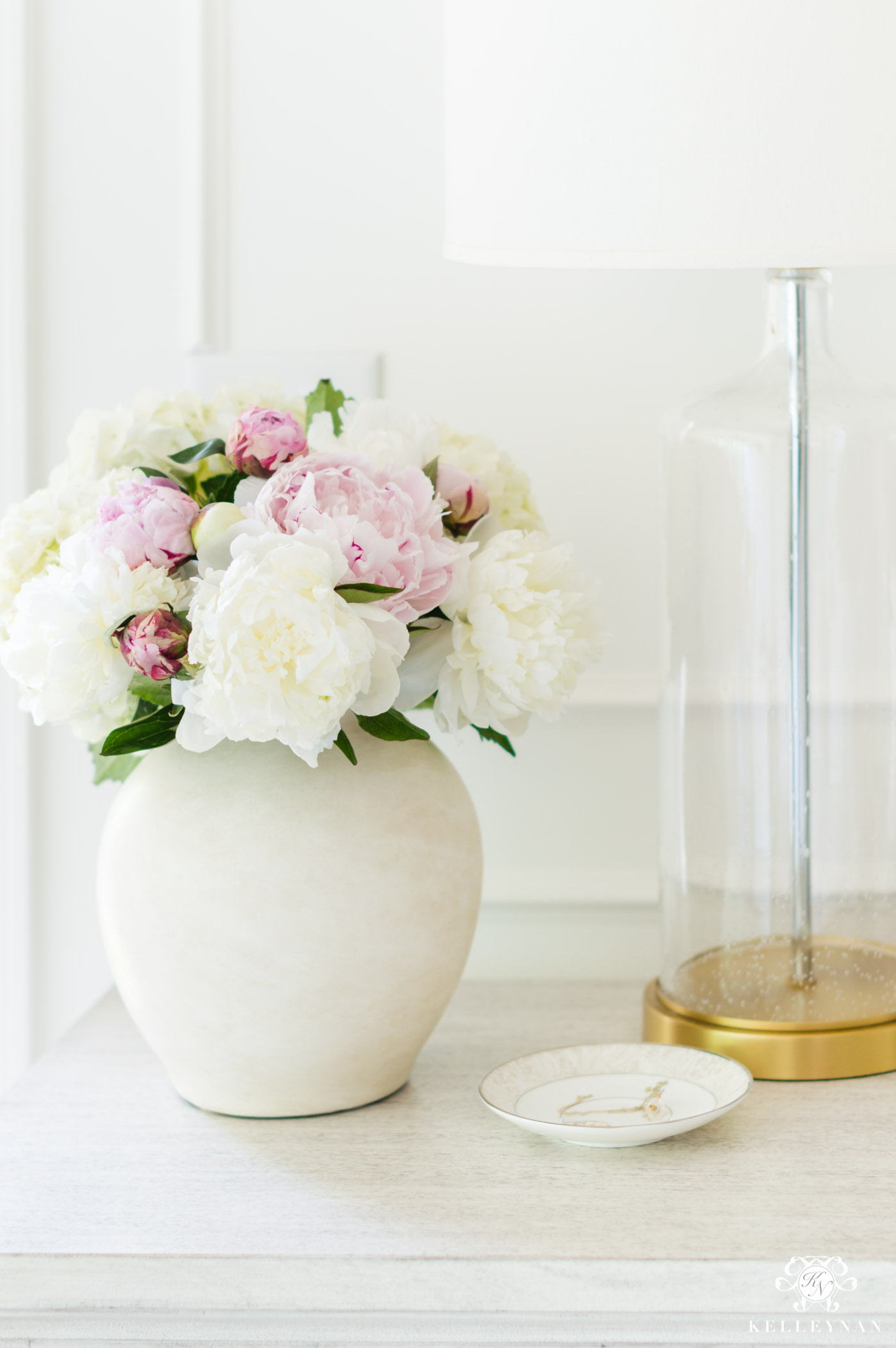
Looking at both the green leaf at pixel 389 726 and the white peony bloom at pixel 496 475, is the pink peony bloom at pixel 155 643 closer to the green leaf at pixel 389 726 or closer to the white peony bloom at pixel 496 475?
the green leaf at pixel 389 726

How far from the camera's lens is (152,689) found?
77 cm

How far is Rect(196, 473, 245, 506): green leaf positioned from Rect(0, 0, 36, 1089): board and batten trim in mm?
381

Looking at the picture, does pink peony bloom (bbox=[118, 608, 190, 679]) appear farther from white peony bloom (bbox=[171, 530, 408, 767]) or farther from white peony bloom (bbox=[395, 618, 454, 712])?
white peony bloom (bbox=[395, 618, 454, 712])

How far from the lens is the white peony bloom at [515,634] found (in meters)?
0.76

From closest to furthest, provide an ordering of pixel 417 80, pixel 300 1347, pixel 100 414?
pixel 300 1347 → pixel 100 414 → pixel 417 80

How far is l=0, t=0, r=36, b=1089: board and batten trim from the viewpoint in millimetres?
1102

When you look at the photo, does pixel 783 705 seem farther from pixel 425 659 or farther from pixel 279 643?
pixel 279 643

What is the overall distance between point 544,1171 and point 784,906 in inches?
11.4

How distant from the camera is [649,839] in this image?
1.15m

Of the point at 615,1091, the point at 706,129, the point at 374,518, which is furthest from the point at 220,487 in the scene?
the point at 615,1091

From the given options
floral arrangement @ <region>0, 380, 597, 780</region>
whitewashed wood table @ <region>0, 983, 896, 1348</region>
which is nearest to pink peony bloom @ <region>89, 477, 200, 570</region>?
floral arrangement @ <region>0, 380, 597, 780</region>

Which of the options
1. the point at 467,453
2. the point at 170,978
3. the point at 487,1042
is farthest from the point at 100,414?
the point at 487,1042

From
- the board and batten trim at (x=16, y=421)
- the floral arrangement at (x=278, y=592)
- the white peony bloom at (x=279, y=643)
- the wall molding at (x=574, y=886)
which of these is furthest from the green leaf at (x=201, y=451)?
the wall molding at (x=574, y=886)

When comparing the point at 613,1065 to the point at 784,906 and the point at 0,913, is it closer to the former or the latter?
the point at 784,906
